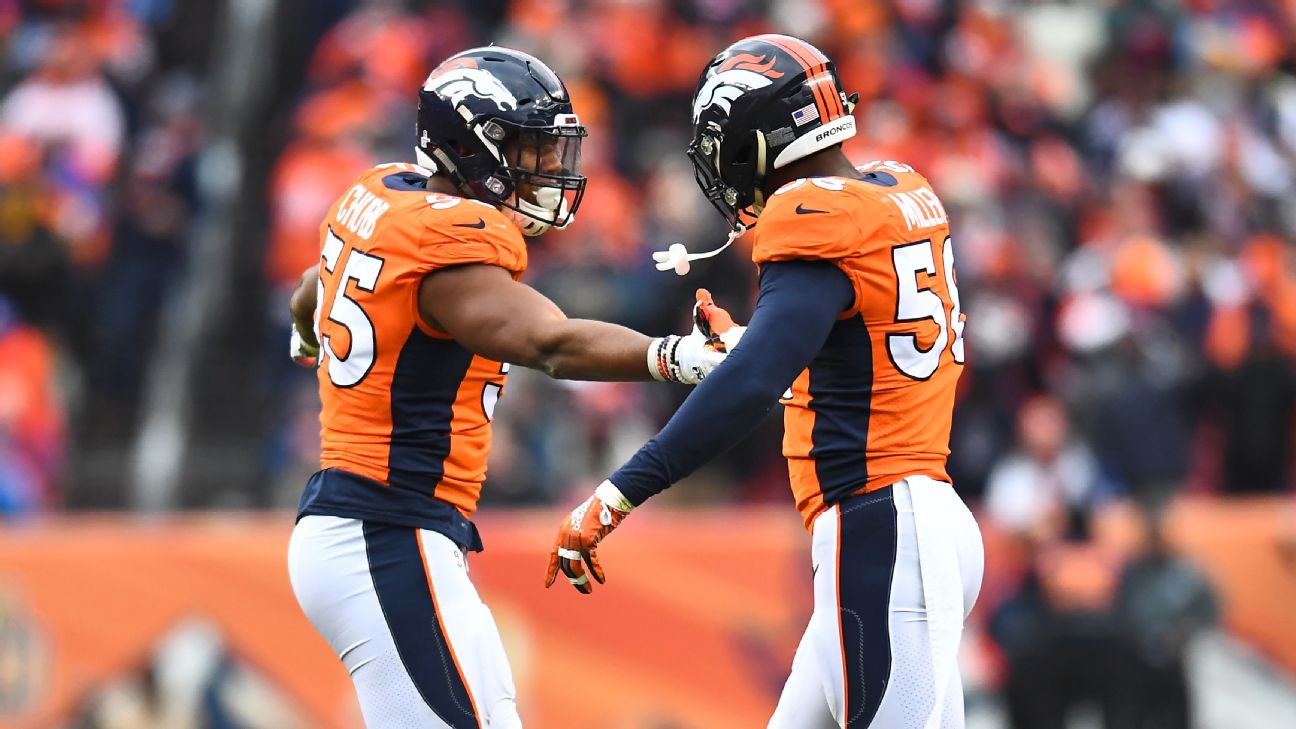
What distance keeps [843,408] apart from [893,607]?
519 millimetres

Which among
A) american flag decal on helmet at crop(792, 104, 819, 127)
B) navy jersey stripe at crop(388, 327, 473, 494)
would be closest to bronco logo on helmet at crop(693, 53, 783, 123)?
american flag decal on helmet at crop(792, 104, 819, 127)

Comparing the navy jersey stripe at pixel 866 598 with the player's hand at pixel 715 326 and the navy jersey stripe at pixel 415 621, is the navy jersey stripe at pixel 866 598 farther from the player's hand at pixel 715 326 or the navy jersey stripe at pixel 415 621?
the navy jersey stripe at pixel 415 621

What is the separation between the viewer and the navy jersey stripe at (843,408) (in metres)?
4.79

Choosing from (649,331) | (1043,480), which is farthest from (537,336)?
(649,331)

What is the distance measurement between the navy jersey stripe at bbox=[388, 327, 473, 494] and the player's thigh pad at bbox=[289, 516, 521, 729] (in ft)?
0.52

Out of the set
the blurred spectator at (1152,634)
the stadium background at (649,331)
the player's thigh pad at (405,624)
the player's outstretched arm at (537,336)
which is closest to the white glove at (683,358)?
the player's outstretched arm at (537,336)

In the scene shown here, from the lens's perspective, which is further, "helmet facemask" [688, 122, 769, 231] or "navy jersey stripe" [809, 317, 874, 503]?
"helmet facemask" [688, 122, 769, 231]

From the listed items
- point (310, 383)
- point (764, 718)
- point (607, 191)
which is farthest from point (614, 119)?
point (764, 718)

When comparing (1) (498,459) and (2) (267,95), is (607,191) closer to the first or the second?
(1) (498,459)

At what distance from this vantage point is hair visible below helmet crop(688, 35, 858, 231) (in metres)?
4.88

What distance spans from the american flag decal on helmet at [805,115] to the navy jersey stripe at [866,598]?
0.97 m

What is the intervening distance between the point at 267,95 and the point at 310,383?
3.82 m

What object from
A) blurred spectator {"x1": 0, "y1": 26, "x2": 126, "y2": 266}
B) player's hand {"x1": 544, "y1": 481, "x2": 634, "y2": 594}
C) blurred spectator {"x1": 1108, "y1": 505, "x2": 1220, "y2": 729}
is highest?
player's hand {"x1": 544, "y1": 481, "x2": 634, "y2": 594}

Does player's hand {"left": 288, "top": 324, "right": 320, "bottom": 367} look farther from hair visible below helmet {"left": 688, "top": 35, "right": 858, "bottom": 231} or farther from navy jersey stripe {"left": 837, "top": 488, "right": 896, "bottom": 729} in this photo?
navy jersey stripe {"left": 837, "top": 488, "right": 896, "bottom": 729}
